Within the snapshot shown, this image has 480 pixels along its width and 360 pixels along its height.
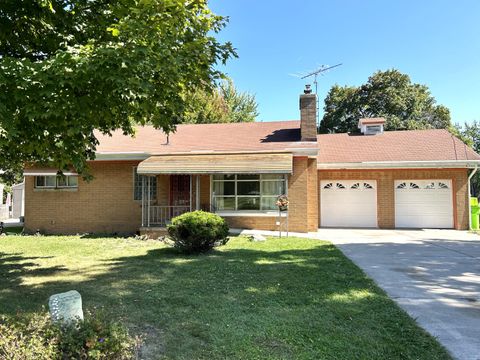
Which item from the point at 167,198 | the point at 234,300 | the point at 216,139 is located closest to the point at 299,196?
the point at 216,139

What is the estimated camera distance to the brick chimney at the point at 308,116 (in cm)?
1571

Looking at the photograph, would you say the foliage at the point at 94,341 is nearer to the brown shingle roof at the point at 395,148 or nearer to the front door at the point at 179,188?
the front door at the point at 179,188

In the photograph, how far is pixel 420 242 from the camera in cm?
1249

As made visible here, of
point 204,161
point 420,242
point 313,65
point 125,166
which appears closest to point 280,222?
point 204,161

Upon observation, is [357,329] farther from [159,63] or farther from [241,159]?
→ [241,159]

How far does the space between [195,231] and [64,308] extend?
637 cm

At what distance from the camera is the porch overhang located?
531 inches

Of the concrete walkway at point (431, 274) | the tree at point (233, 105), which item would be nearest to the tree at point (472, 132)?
the tree at point (233, 105)

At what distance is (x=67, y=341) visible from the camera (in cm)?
324

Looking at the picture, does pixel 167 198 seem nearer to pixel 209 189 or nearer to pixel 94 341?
pixel 209 189

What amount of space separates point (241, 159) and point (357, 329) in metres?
10.5

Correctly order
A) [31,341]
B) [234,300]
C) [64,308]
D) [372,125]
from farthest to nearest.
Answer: [372,125] → [234,300] → [64,308] → [31,341]

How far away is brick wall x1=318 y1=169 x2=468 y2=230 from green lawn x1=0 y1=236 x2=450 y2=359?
7.68 meters

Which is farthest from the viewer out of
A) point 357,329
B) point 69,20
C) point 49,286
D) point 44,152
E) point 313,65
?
point 313,65
